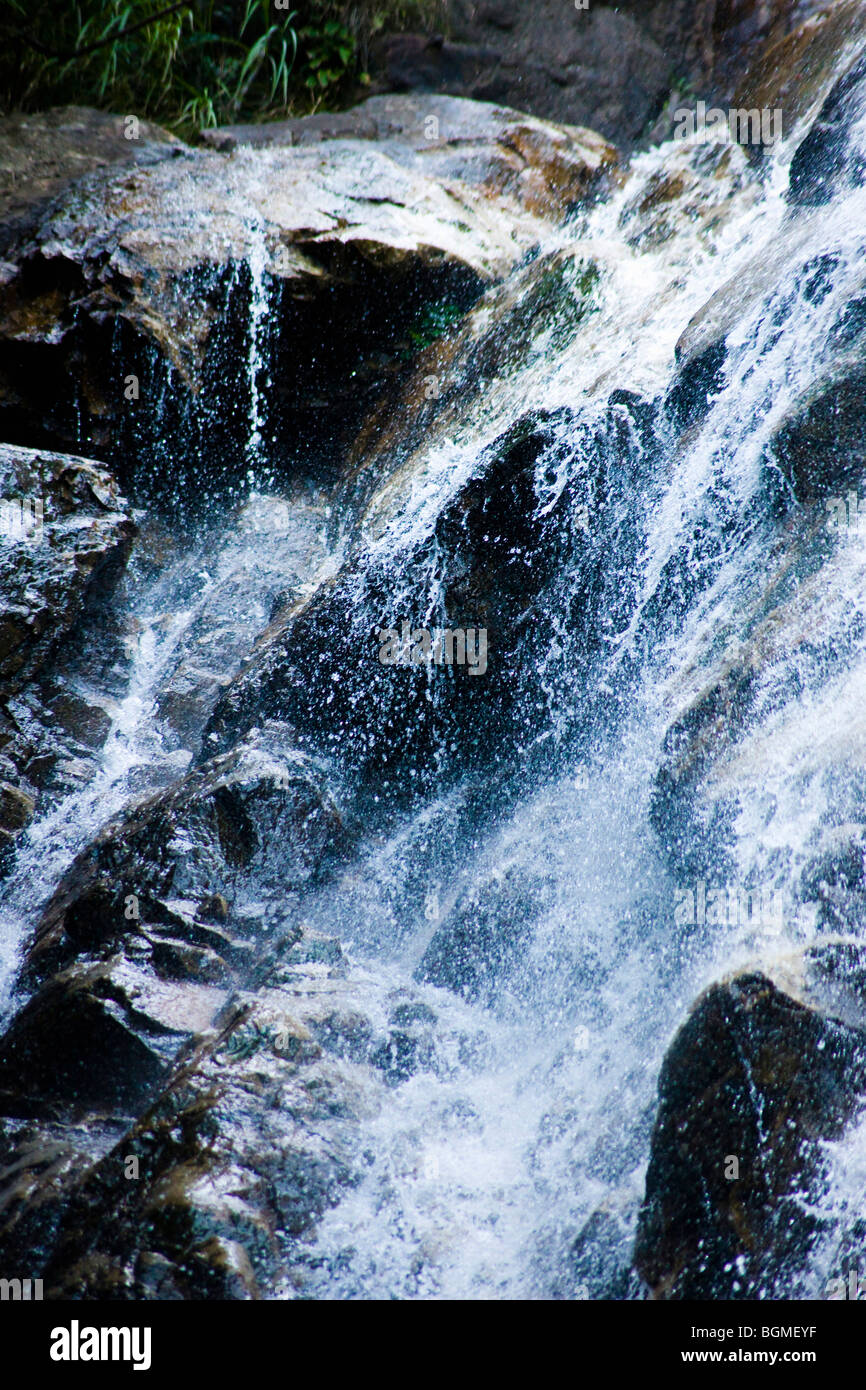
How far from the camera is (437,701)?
18.2 ft

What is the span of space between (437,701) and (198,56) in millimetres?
8398

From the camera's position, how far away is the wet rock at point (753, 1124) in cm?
308

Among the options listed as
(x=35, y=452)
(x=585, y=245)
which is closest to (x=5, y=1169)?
(x=35, y=452)

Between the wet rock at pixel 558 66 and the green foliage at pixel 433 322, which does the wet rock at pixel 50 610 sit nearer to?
the green foliage at pixel 433 322

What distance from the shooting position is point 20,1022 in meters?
4.45

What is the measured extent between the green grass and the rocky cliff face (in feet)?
5.68

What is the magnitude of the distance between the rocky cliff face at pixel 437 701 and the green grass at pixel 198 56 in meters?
1.73

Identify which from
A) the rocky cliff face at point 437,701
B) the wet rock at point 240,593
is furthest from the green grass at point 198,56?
the wet rock at point 240,593

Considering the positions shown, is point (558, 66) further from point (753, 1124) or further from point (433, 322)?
point (753, 1124)

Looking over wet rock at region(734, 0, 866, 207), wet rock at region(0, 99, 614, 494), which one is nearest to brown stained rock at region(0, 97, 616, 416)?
wet rock at region(0, 99, 614, 494)

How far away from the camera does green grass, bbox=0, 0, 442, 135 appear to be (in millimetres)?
9531

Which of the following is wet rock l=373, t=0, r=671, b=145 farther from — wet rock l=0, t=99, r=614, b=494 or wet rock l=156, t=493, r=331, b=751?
wet rock l=156, t=493, r=331, b=751

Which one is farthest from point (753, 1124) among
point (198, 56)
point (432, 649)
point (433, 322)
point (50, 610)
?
point (198, 56)

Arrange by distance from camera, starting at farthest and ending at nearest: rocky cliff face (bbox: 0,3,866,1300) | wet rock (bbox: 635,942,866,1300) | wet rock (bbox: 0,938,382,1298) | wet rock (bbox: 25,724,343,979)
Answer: wet rock (bbox: 25,724,343,979) < rocky cliff face (bbox: 0,3,866,1300) < wet rock (bbox: 0,938,382,1298) < wet rock (bbox: 635,942,866,1300)
